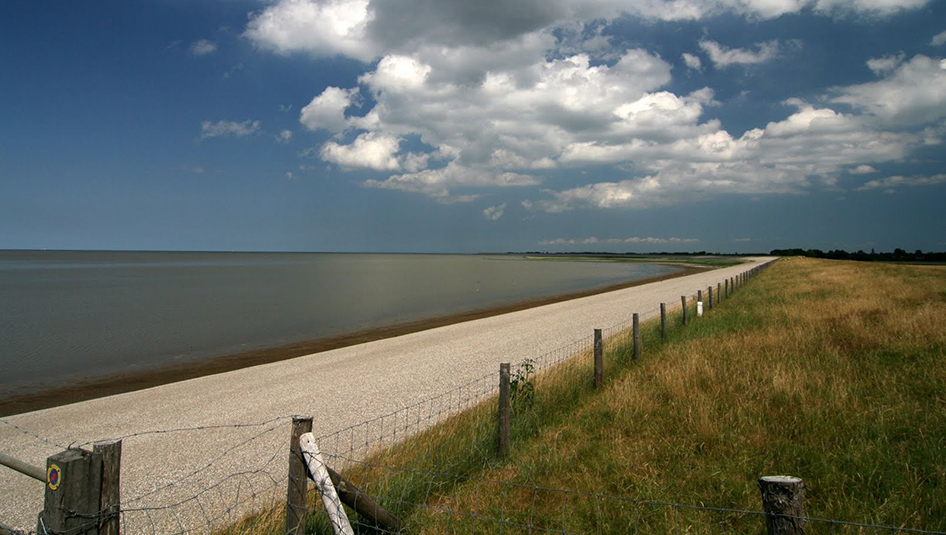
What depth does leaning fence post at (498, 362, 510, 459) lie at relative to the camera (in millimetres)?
6508

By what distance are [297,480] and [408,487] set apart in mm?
1969

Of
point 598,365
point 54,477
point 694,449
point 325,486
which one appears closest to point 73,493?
point 54,477

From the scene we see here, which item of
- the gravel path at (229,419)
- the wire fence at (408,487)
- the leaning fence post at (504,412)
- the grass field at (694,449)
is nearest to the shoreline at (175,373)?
the gravel path at (229,419)

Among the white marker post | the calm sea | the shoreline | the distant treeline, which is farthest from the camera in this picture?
the distant treeline

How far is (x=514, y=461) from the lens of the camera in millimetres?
6543

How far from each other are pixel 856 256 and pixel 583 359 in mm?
169451

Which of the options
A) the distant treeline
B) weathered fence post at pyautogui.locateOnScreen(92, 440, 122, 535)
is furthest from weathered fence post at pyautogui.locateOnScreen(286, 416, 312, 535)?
the distant treeline

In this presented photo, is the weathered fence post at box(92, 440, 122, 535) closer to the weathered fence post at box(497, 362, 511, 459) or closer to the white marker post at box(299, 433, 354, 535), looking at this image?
the white marker post at box(299, 433, 354, 535)

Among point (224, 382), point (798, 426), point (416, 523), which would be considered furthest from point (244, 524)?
point (224, 382)

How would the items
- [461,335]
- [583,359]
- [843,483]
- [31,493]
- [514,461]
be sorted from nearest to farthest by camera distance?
[843,483], [514,461], [31,493], [583,359], [461,335]

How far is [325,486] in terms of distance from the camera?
4.06 m

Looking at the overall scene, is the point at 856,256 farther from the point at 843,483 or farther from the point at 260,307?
the point at 843,483

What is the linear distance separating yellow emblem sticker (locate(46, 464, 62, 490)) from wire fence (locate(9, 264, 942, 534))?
0.84 ft

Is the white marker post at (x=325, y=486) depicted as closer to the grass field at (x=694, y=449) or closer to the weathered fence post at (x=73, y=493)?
the grass field at (x=694, y=449)
